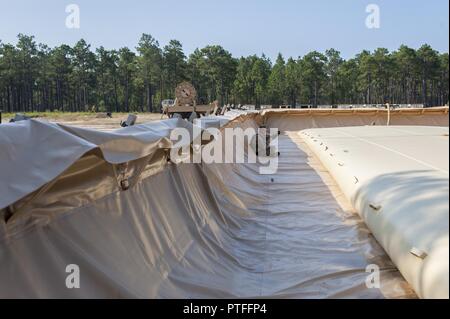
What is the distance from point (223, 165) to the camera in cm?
636

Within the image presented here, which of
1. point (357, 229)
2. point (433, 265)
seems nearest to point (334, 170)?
point (357, 229)

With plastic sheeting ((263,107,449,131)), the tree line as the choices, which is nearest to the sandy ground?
plastic sheeting ((263,107,449,131))

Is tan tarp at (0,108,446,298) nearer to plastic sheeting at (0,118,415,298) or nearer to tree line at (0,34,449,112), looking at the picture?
plastic sheeting at (0,118,415,298)

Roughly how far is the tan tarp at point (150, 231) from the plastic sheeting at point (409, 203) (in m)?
0.31

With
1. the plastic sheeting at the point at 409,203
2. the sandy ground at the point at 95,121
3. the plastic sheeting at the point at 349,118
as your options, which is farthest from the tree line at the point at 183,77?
the plastic sheeting at the point at 409,203

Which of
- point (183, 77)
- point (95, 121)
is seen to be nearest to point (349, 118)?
point (95, 121)

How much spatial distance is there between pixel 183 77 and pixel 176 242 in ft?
219

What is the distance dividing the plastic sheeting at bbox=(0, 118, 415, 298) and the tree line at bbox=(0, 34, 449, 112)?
63.7 m

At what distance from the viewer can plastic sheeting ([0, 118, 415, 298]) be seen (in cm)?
222

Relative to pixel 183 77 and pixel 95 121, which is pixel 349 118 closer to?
pixel 95 121

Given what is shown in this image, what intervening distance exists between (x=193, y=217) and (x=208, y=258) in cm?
57

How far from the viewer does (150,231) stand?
3258 mm

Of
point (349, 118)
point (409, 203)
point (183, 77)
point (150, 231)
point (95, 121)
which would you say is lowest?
point (150, 231)

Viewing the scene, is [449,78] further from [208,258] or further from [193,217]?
[193,217]
